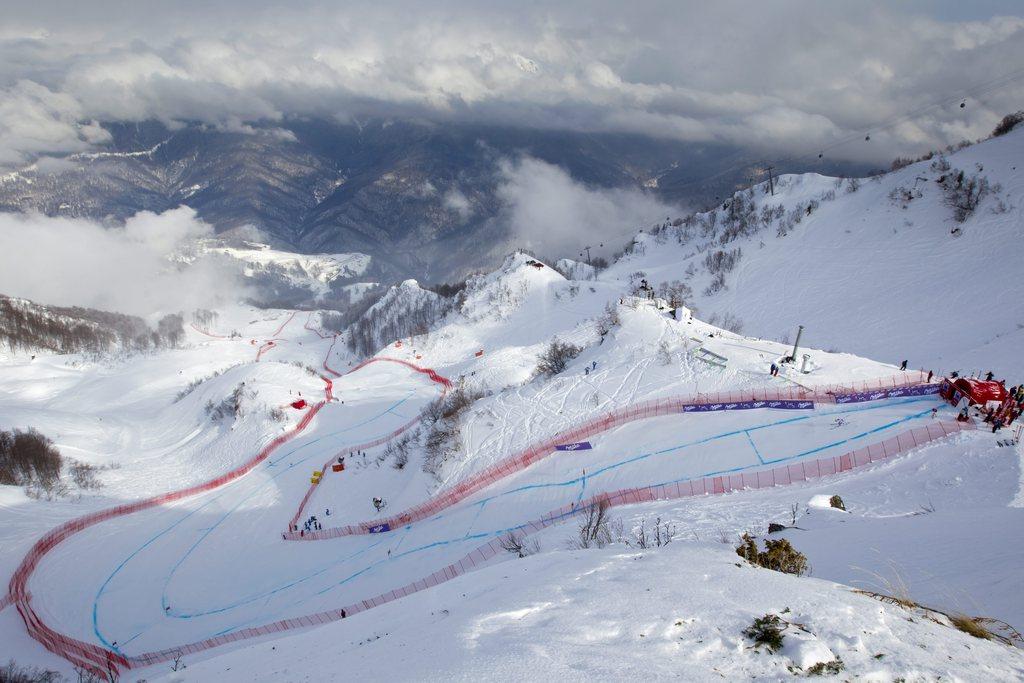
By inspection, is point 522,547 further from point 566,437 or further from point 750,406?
point 750,406

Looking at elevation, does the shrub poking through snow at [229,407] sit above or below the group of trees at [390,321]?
below

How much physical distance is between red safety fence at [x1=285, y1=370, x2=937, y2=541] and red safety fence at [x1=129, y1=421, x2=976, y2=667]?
6.53 m

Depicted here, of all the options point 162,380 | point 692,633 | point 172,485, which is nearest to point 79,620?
point 172,485

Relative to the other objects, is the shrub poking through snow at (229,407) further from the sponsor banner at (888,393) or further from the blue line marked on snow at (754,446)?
the sponsor banner at (888,393)

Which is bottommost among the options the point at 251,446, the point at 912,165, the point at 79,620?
the point at 79,620

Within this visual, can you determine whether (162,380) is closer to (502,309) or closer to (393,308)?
(393,308)

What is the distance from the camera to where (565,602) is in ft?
24.4

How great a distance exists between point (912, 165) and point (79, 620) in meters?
117

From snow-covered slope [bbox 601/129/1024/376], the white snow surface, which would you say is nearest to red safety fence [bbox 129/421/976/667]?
the white snow surface

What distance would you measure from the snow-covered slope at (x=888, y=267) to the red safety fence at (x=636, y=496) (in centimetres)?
2079

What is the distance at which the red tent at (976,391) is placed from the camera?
2134 centimetres

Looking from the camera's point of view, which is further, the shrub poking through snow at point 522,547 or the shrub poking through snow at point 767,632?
the shrub poking through snow at point 522,547

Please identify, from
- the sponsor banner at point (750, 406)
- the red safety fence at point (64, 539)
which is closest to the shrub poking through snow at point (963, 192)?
the sponsor banner at point (750, 406)

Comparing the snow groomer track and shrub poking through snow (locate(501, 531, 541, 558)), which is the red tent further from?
shrub poking through snow (locate(501, 531, 541, 558))
